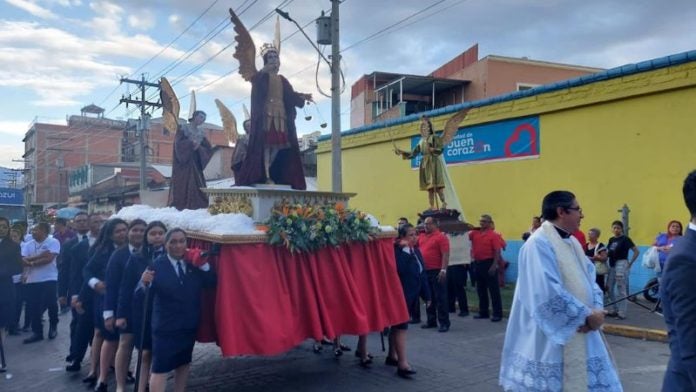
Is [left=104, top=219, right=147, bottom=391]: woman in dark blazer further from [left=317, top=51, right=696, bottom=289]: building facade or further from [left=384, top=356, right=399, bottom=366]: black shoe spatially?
[left=317, top=51, right=696, bottom=289]: building facade

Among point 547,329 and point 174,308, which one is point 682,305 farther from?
point 174,308

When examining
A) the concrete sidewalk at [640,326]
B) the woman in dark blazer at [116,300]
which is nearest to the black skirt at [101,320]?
the woman in dark blazer at [116,300]

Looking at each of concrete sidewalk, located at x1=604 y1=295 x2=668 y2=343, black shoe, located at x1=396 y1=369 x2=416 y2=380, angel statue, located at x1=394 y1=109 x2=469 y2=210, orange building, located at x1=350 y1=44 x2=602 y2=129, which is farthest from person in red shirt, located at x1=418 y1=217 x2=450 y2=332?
orange building, located at x1=350 y1=44 x2=602 y2=129

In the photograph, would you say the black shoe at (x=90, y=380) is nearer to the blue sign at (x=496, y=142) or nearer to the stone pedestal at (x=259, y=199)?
the stone pedestal at (x=259, y=199)

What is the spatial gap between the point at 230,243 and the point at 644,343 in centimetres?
591

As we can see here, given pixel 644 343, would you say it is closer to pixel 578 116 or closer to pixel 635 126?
pixel 635 126

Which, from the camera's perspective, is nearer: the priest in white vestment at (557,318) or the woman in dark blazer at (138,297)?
the priest in white vestment at (557,318)

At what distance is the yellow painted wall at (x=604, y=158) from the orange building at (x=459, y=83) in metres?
7.48

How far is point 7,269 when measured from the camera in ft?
21.7

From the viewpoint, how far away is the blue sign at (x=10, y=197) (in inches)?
927

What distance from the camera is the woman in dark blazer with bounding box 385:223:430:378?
6094 millimetres

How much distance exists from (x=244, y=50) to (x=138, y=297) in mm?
2844

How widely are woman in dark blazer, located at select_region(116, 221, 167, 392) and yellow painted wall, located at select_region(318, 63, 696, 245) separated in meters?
8.99

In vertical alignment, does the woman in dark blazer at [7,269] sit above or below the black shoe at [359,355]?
above
